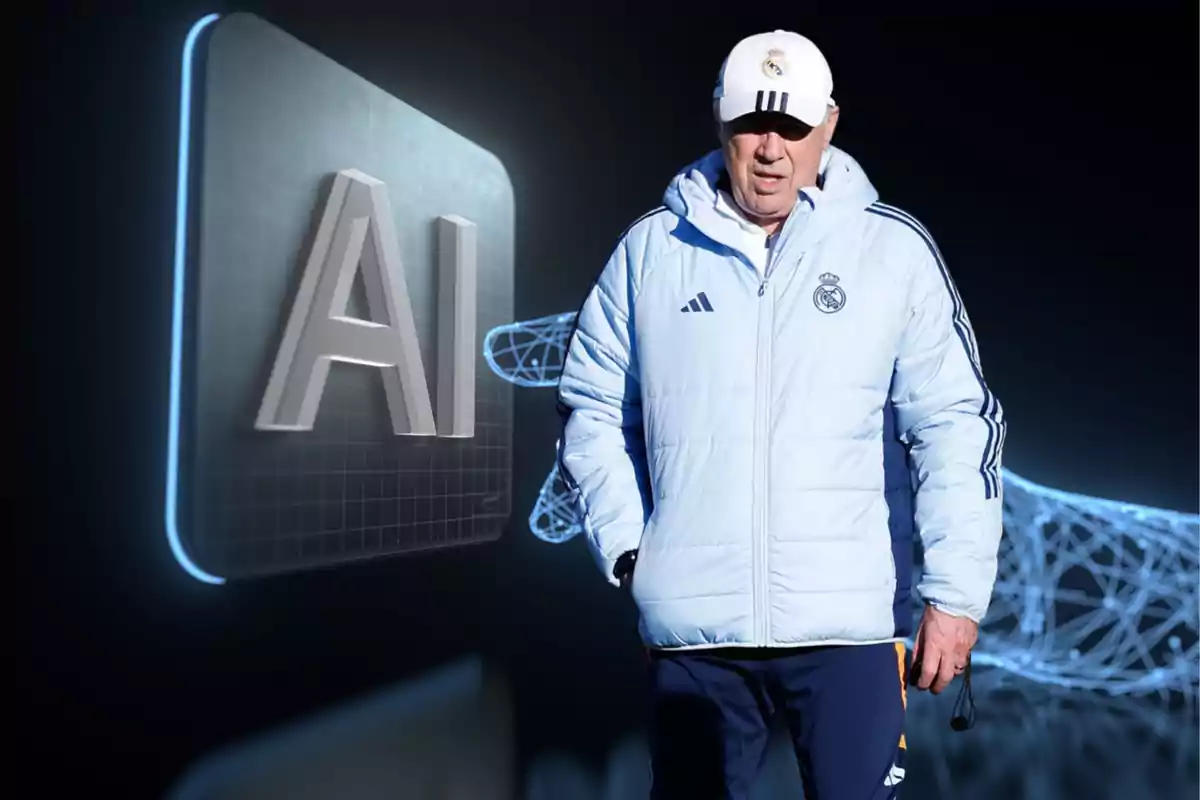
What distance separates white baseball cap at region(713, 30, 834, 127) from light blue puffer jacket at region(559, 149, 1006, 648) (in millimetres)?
94

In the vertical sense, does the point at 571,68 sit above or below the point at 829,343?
above

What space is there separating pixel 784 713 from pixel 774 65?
2.36ft

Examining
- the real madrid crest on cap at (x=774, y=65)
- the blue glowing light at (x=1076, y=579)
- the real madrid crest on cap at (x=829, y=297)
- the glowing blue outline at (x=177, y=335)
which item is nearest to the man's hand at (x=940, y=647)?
the real madrid crest on cap at (x=829, y=297)

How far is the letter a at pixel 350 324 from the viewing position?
94.0 inches

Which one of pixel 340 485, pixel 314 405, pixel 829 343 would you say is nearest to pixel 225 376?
pixel 314 405

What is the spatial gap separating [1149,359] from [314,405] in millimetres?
2176

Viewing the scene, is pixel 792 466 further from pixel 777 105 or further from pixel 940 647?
pixel 777 105

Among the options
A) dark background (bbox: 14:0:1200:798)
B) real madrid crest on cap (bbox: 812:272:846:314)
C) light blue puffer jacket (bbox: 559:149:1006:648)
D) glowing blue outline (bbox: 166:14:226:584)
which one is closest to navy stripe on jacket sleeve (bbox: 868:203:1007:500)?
light blue puffer jacket (bbox: 559:149:1006:648)

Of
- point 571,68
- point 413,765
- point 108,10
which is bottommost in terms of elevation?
point 413,765

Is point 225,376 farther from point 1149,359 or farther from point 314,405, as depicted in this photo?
point 1149,359

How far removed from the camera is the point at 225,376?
2215 millimetres

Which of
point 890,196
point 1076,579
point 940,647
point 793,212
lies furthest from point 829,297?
point 1076,579

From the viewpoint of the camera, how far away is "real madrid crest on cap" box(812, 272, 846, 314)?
1307 mm

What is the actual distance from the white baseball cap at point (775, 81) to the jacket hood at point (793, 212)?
7 cm
